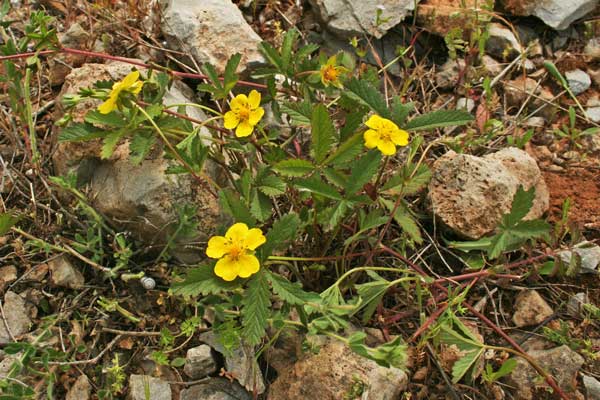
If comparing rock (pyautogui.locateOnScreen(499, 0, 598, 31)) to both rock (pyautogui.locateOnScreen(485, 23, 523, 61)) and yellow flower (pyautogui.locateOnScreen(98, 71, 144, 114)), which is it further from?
yellow flower (pyautogui.locateOnScreen(98, 71, 144, 114))

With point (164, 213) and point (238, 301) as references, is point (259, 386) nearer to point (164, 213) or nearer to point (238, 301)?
point (238, 301)

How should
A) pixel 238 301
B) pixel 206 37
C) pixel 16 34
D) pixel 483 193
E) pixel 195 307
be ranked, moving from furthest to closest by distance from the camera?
pixel 16 34, pixel 206 37, pixel 483 193, pixel 195 307, pixel 238 301

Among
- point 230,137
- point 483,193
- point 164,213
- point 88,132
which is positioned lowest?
point 483,193

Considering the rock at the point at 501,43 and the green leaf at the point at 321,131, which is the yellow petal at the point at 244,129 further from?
the rock at the point at 501,43

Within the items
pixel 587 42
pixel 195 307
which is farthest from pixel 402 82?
pixel 195 307

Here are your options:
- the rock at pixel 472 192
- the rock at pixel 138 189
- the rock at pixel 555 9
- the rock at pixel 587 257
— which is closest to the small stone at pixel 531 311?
the rock at pixel 587 257

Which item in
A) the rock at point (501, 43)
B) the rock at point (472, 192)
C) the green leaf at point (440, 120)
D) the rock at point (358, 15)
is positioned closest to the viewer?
the green leaf at point (440, 120)

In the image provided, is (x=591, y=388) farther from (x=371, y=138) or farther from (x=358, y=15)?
(x=358, y=15)
